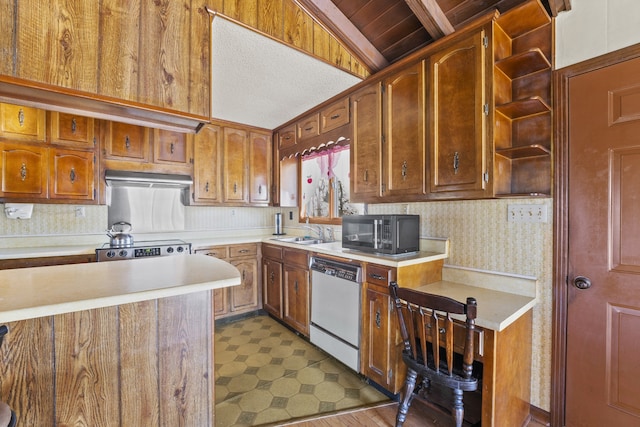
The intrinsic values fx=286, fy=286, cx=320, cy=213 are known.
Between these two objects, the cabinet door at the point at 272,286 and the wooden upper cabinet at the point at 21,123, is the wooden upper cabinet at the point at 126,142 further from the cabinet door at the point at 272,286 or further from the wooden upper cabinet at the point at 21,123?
the cabinet door at the point at 272,286

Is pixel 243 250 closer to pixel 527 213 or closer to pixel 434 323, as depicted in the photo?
pixel 434 323

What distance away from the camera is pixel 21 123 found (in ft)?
8.13

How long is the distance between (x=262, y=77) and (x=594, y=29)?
2.18 meters

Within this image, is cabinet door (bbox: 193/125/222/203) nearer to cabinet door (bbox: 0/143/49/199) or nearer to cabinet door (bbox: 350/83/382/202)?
cabinet door (bbox: 0/143/49/199)

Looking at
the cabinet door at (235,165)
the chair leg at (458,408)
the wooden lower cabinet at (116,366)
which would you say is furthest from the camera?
the cabinet door at (235,165)

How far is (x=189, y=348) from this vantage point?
136 cm

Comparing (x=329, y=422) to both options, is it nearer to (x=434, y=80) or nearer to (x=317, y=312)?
(x=317, y=312)

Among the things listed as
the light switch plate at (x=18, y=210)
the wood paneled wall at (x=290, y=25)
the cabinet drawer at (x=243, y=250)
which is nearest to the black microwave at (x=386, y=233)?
the wood paneled wall at (x=290, y=25)

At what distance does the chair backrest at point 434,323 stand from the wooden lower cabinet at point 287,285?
4.15 feet

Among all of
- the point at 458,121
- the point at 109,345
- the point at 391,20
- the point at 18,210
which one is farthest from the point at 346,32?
the point at 18,210

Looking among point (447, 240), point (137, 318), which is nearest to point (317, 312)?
point (447, 240)

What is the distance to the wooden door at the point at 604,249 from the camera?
58.1 inches

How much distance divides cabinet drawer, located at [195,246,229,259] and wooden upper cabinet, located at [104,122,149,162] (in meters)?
1.17

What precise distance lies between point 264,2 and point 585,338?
9.23 ft
